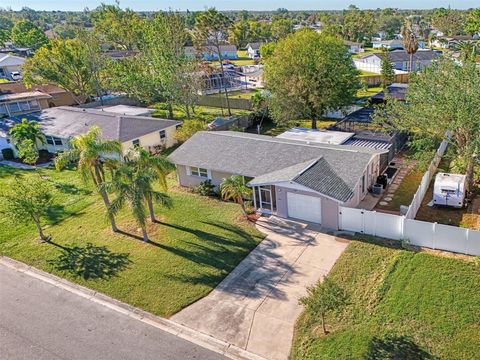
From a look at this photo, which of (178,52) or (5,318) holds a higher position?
(178,52)

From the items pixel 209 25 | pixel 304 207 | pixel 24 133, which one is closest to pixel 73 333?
pixel 304 207

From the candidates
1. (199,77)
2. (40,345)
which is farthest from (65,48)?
(40,345)

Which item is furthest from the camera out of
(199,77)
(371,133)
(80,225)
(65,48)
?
(65,48)

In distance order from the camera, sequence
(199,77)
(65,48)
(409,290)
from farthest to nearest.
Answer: (65,48)
(199,77)
(409,290)

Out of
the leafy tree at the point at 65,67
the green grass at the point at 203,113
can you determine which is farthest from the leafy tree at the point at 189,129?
the leafy tree at the point at 65,67

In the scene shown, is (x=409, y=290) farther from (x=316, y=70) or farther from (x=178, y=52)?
(x=178, y=52)

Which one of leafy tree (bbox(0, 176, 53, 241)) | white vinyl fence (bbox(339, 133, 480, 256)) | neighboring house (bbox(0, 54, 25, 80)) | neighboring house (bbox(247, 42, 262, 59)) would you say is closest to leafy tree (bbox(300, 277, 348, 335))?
white vinyl fence (bbox(339, 133, 480, 256))

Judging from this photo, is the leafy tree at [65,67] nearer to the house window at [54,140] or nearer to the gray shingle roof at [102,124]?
the gray shingle roof at [102,124]
